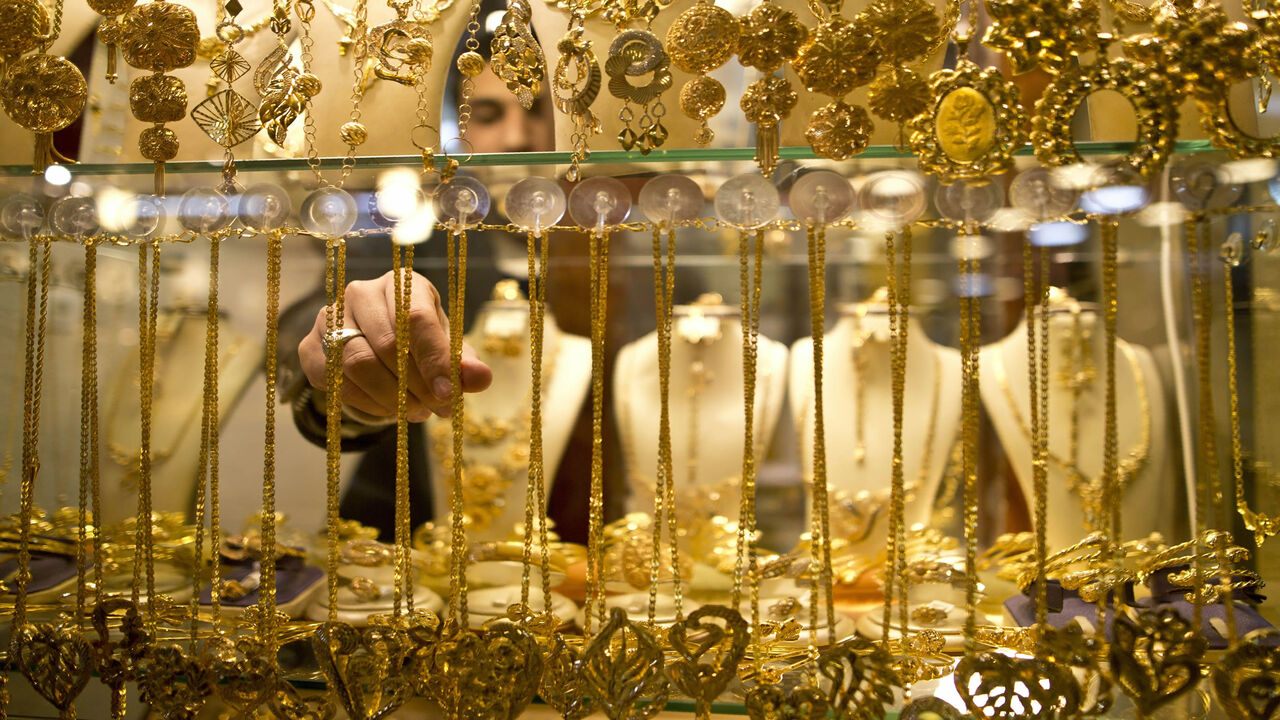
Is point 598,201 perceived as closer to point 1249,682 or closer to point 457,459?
point 457,459

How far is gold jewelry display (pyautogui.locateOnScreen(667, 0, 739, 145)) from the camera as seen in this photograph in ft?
2.22

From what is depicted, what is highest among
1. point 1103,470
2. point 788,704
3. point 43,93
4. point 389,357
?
point 43,93

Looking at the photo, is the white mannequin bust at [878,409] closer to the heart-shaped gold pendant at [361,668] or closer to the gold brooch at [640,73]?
the gold brooch at [640,73]

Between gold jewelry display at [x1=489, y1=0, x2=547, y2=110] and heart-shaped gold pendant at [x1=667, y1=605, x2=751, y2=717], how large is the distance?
1.40 ft

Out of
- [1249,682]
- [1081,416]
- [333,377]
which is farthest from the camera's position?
[1081,416]

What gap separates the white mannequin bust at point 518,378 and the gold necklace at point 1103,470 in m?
0.40

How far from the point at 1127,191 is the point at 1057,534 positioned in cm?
33

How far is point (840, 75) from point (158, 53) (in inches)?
21.3

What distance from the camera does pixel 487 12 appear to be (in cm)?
82

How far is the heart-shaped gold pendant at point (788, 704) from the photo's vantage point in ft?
2.16

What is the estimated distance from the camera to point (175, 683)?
712 millimetres

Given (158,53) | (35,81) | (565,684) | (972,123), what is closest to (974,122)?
(972,123)

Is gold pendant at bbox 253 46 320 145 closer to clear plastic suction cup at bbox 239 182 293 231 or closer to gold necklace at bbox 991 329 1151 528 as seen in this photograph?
clear plastic suction cup at bbox 239 182 293 231

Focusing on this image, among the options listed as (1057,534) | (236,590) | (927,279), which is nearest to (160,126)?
(236,590)
